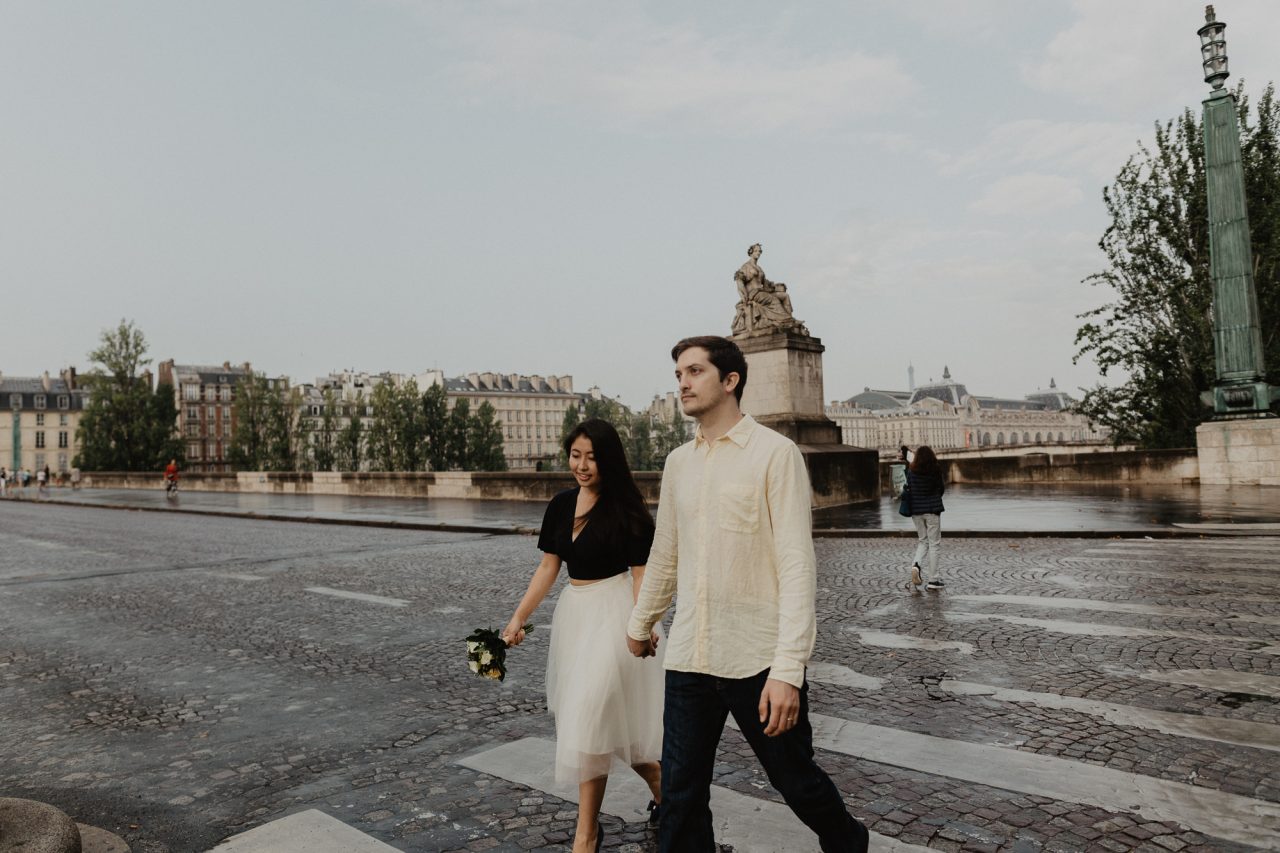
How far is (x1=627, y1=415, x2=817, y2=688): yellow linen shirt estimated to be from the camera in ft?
8.48

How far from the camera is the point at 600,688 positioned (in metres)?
3.30

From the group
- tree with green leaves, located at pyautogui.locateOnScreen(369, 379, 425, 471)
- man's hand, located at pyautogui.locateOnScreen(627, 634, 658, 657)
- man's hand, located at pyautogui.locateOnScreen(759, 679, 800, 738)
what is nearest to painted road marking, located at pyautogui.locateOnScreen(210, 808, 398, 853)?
man's hand, located at pyautogui.locateOnScreen(627, 634, 658, 657)

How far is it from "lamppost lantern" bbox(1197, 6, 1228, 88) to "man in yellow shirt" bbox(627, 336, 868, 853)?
2240 cm

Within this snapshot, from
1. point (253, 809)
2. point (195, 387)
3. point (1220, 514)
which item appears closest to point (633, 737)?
point (253, 809)

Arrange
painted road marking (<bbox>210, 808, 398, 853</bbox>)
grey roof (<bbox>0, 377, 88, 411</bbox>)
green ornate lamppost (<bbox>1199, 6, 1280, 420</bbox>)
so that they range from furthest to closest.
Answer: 1. grey roof (<bbox>0, 377, 88, 411</bbox>)
2. green ornate lamppost (<bbox>1199, 6, 1280, 420</bbox>)
3. painted road marking (<bbox>210, 808, 398, 853</bbox>)

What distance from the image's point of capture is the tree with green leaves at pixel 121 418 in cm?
6688

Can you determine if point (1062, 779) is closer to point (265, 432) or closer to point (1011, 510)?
point (1011, 510)

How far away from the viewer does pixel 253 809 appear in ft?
12.6

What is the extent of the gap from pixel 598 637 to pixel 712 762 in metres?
0.77

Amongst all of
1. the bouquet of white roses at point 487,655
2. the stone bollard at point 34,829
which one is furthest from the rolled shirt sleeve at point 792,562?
the stone bollard at point 34,829

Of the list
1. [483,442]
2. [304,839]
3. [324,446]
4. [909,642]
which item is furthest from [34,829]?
[483,442]

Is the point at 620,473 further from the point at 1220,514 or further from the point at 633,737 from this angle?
the point at 1220,514

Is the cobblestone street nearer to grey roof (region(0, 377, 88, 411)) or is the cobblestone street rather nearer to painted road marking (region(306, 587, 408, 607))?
painted road marking (region(306, 587, 408, 607))

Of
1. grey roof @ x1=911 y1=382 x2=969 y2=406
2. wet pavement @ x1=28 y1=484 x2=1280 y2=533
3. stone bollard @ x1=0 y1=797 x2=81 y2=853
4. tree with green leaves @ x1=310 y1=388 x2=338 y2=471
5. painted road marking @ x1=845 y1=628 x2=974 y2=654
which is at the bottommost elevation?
painted road marking @ x1=845 y1=628 x2=974 y2=654
